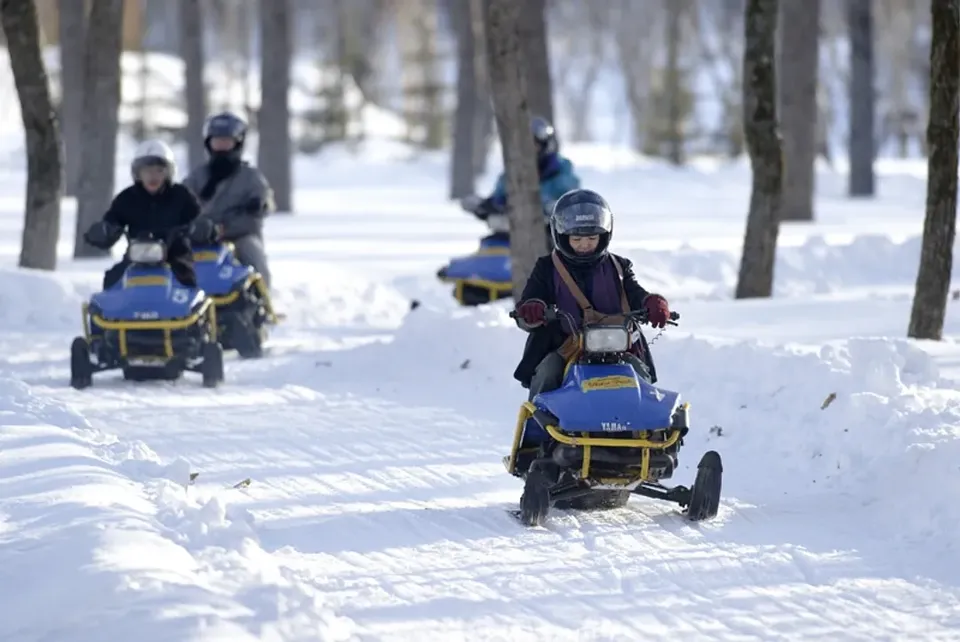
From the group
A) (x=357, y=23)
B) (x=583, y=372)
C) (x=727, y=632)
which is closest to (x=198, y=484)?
(x=583, y=372)

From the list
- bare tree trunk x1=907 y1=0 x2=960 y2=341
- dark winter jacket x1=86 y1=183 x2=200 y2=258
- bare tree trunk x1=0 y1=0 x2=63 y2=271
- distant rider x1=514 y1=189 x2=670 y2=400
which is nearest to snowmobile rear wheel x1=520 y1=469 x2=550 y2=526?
distant rider x1=514 y1=189 x2=670 y2=400

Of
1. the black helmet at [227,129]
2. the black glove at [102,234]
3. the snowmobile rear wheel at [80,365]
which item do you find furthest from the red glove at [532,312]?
the black helmet at [227,129]

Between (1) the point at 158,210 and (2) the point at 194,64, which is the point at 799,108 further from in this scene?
(1) the point at 158,210

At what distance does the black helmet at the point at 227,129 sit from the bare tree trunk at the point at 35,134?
137 inches

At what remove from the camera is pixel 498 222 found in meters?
18.9

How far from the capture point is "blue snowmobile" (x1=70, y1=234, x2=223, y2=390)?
1443cm

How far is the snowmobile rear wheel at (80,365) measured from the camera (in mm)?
14328

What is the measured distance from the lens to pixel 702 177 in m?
46.5

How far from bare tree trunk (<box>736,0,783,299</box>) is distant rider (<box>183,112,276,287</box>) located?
5.05 metres

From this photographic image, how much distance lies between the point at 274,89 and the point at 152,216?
16943 millimetres

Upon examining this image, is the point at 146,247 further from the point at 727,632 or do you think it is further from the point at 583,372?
the point at 727,632

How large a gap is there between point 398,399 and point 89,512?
5906 millimetres

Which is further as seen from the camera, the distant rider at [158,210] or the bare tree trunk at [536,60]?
the bare tree trunk at [536,60]

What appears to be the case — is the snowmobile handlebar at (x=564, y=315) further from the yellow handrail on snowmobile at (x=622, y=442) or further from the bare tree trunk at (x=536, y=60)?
the bare tree trunk at (x=536, y=60)
